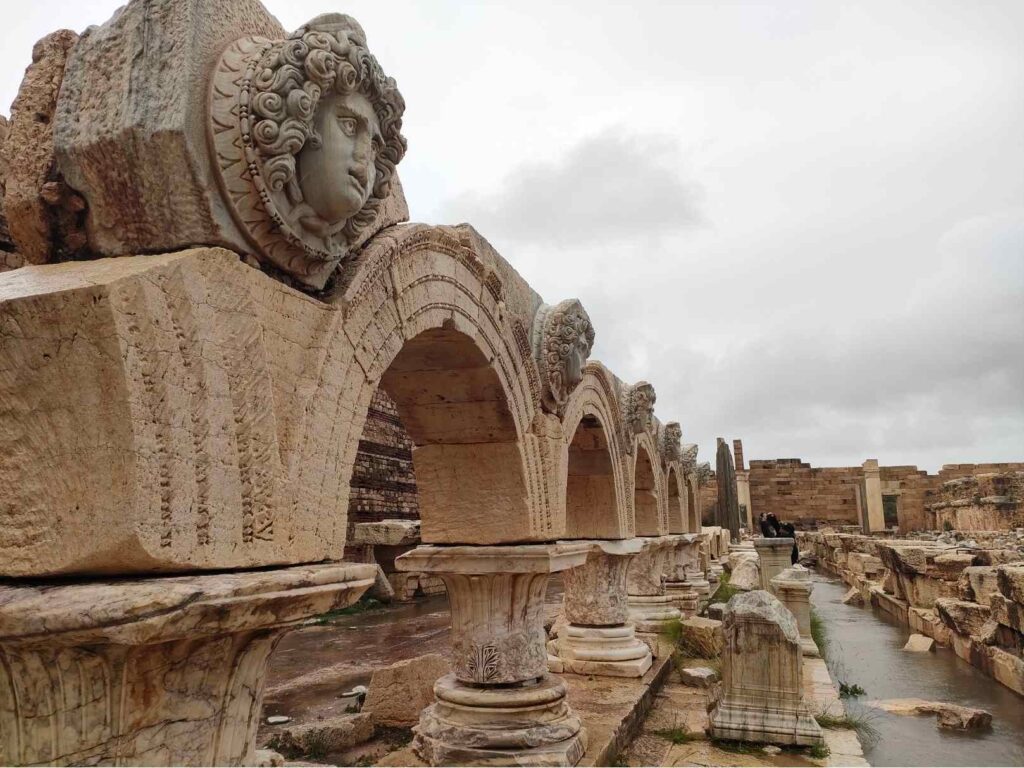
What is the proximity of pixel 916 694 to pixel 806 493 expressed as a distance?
30357 millimetres

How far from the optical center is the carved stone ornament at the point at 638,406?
802 cm

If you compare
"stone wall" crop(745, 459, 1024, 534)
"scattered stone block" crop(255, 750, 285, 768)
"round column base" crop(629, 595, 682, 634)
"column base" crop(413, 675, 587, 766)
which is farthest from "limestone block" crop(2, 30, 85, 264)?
"stone wall" crop(745, 459, 1024, 534)

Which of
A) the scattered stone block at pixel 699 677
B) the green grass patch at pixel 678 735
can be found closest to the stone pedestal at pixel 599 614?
the scattered stone block at pixel 699 677

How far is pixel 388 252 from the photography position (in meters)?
2.94

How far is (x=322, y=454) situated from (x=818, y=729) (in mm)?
4314

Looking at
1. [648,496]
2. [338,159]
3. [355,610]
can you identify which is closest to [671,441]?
[648,496]

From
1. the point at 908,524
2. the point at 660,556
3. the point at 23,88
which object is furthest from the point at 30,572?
the point at 908,524

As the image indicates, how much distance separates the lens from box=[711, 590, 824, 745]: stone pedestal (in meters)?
5.20

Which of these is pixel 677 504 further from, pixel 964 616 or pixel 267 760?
pixel 267 760

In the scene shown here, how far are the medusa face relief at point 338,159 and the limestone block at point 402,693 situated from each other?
3837 mm

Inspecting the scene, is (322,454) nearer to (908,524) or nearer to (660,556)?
(660,556)

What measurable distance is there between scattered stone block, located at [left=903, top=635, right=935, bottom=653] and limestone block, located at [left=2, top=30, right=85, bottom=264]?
11.5 metres

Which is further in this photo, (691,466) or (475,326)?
(691,466)

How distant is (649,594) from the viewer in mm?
9430
